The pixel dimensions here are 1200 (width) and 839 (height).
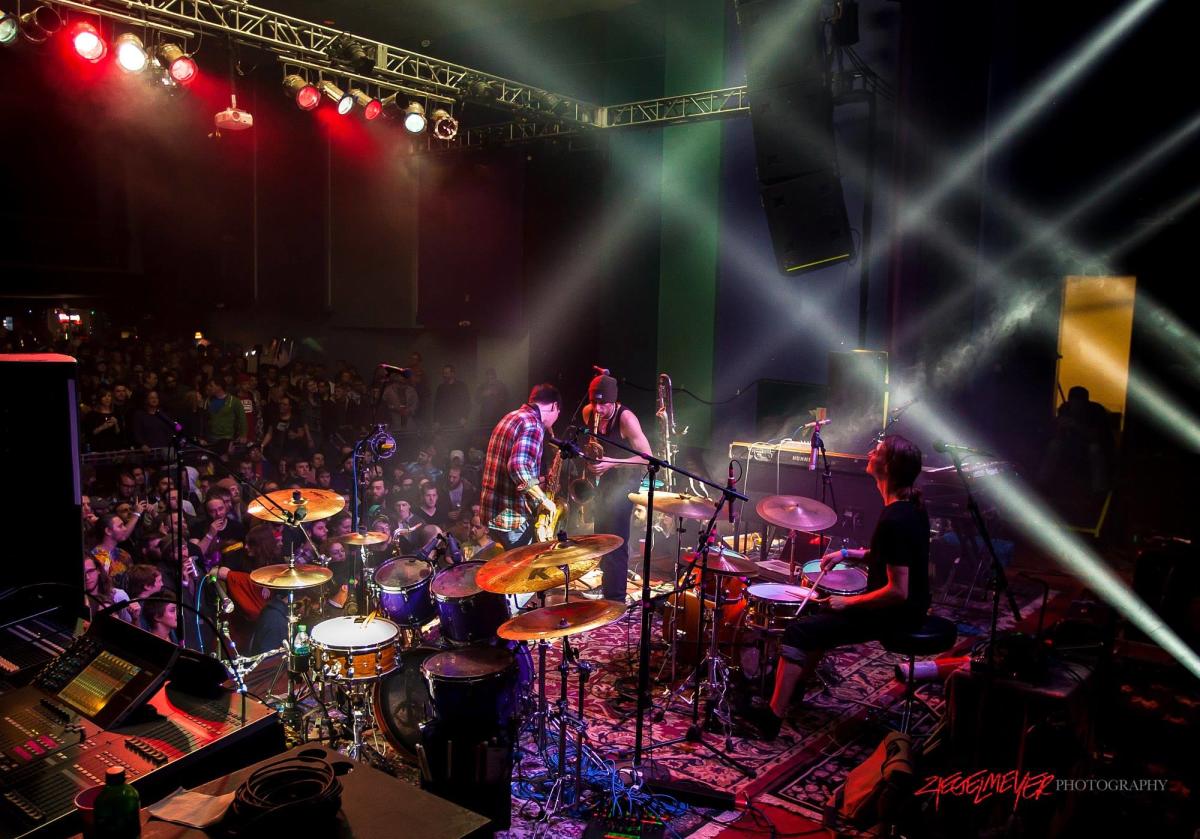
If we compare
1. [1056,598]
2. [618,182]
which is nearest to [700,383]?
[618,182]

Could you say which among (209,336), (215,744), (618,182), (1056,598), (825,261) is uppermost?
(618,182)

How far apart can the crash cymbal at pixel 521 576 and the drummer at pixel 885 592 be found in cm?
130

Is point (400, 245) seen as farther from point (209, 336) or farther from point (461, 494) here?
point (461, 494)

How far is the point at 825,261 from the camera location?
27.3 ft

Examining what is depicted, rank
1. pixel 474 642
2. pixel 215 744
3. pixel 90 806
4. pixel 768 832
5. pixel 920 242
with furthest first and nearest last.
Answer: pixel 920 242 < pixel 474 642 < pixel 768 832 < pixel 215 744 < pixel 90 806

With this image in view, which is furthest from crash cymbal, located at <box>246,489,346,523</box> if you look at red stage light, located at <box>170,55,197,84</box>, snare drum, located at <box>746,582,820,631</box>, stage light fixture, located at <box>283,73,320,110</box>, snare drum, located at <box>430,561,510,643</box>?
stage light fixture, located at <box>283,73,320,110</box>

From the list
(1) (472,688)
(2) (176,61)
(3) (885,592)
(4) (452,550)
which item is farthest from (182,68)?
(3) (885,592)

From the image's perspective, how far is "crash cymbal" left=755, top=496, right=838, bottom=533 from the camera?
17.0 ft

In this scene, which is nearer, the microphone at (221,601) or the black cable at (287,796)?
the black cable at (287,796)

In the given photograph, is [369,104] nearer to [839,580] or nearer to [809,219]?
[809,219]

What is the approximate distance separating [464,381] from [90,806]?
1144 centimetres

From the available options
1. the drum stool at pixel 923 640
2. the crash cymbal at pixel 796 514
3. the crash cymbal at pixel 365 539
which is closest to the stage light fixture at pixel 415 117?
the crash cymbal at pixel 365 539

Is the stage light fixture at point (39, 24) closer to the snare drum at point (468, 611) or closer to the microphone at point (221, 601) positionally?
the microphone at point (221, 601)

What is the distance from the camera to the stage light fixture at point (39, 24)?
6.40 metres
